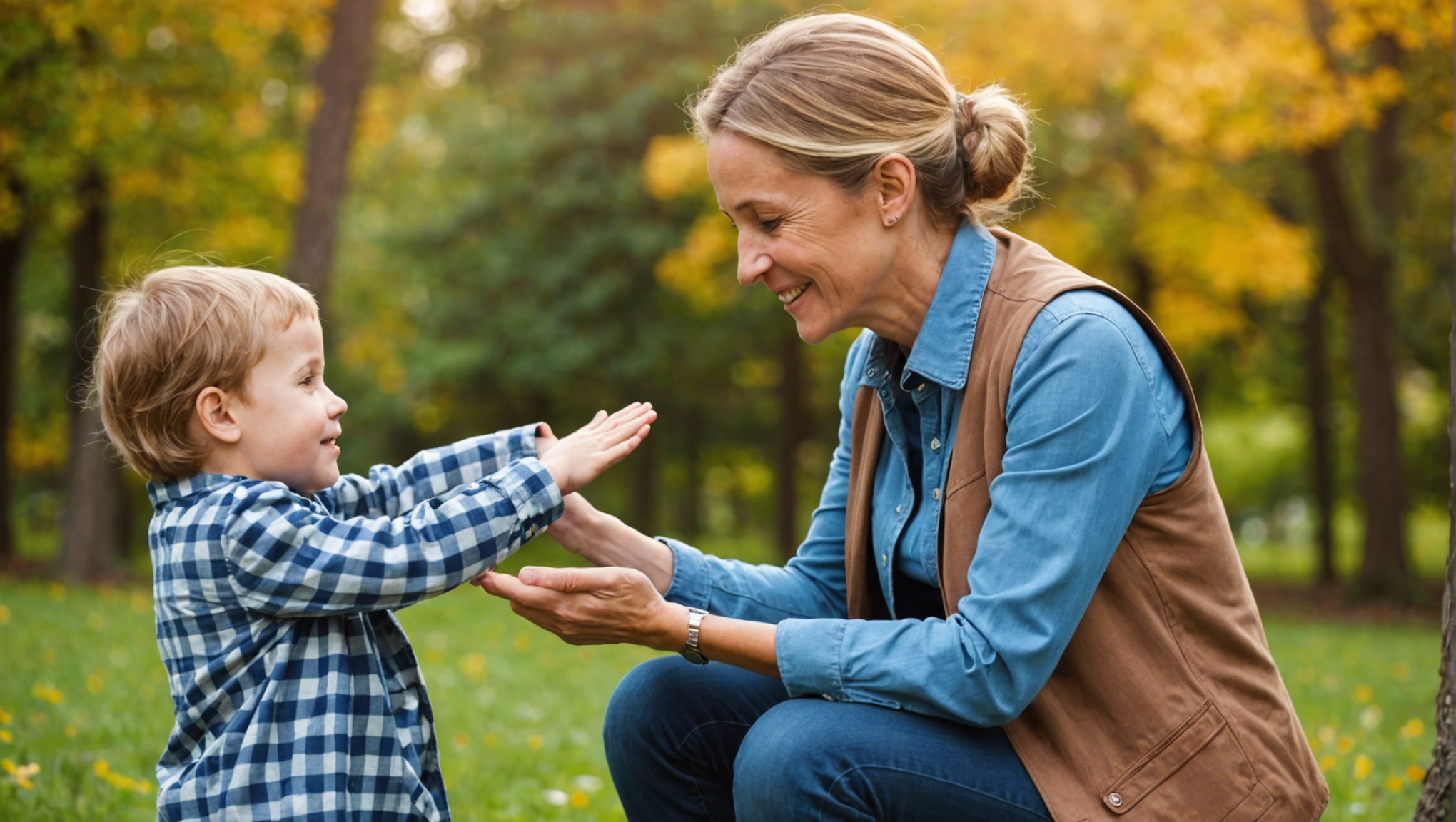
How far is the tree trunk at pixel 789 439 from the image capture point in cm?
1555

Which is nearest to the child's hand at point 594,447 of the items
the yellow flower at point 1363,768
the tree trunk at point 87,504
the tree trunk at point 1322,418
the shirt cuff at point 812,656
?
the shirt cuff at point 812,656

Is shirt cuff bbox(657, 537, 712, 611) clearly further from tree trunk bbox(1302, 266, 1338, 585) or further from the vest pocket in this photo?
tree trunk bbox(1302, 266, 1338, 585)

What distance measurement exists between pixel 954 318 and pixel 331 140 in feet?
28.3

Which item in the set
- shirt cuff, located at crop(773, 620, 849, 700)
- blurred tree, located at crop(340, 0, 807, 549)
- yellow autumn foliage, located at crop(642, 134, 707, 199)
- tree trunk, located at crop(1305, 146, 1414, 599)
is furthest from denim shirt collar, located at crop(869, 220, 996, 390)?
blurred tree, located at crop(340, 0, 807, 549)

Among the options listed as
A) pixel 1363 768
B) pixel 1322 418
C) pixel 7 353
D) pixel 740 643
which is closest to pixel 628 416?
pixel 740 643

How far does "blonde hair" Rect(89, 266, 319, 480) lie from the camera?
218cm

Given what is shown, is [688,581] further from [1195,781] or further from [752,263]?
[1195,781]

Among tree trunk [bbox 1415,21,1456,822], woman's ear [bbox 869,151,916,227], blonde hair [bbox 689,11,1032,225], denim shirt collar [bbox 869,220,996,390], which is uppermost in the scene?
blonde hair [bbox 689,11,1032,225]

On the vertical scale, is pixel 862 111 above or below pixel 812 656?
above

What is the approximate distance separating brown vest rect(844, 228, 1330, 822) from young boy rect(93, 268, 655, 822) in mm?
881

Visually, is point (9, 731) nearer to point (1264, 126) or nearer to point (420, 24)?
point (1264, 126)

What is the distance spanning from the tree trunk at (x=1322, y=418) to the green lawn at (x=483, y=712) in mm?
6972

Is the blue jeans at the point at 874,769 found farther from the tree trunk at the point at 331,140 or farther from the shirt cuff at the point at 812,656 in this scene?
the tree trunk at the point at 331,140

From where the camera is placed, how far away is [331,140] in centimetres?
976
